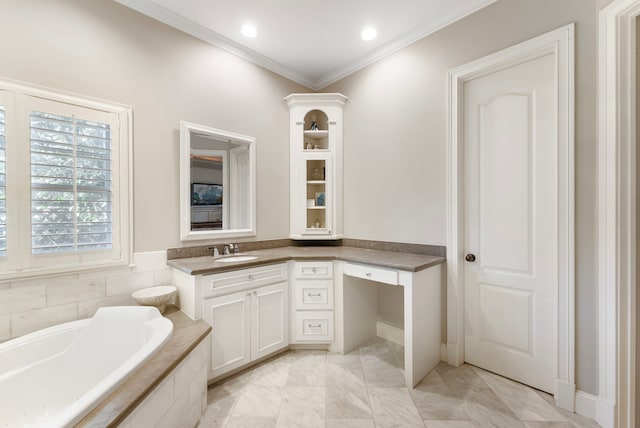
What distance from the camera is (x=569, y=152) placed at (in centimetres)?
166

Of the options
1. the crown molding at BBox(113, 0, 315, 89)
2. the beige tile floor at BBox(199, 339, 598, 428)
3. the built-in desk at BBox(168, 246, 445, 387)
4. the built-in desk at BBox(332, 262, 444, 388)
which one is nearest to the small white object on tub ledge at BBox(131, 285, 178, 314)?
the built-in desk at BBox(168, 246, 445, 387)

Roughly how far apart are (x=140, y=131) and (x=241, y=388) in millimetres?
2039

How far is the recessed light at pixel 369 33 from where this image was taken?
2.37 meters

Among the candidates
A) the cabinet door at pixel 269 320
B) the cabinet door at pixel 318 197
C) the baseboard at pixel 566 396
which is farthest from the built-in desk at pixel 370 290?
the baseboard at pixel 566 396

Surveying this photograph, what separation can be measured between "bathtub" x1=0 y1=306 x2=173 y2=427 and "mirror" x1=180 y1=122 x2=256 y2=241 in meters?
0.80

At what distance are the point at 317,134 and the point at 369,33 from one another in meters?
1.07

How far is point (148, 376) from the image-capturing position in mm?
1174

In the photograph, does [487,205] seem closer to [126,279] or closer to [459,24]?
[459,24]

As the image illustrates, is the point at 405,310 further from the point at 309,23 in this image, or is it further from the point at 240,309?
the point at 309,23

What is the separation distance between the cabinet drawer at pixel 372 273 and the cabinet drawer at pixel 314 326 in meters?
0.45

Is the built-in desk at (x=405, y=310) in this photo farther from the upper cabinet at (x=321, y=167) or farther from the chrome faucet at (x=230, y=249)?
the chrome faucet at (x=230, y=249)

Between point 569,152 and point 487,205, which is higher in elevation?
point 569,152

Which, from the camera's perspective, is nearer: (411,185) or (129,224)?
(129,224)

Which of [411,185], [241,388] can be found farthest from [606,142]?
[241,388]
